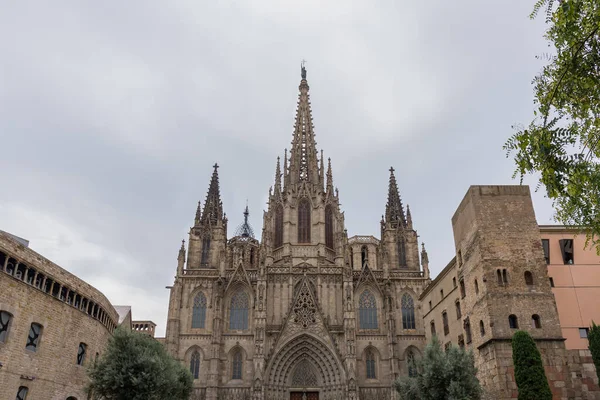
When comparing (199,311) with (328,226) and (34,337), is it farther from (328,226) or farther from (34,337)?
(34,337)

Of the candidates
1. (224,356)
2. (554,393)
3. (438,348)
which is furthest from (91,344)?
(554,393)

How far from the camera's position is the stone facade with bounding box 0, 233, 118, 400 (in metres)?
20.2

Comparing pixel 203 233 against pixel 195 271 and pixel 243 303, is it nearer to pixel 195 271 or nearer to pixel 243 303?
pixel 195 271

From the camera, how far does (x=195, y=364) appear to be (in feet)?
134

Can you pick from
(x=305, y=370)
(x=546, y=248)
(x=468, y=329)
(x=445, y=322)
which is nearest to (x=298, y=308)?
(x=305, y=370)

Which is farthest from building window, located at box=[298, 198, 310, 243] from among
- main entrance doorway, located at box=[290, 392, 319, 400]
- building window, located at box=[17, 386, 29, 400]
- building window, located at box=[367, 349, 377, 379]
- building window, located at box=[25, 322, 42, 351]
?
building window, located at box=[17, 386, 29, 400]

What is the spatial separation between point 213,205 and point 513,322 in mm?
33823

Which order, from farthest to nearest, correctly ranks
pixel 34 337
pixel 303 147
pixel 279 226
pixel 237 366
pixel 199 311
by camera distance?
pixel 303 147, pixel 279 226, pixel 199 311, pixel 237 366, pixel 34 337

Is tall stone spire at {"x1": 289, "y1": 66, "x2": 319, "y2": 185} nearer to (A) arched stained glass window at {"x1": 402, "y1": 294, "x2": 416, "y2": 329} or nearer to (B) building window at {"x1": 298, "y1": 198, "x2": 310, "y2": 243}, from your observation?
(B) building window at {"x1": 298, "y1": 198, "x2": 310, "y2": 243}

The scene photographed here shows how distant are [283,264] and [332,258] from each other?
5.23 meters

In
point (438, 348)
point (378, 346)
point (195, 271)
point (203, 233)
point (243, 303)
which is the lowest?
point (438, 348)

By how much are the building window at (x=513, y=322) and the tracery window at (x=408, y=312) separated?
20.8 m

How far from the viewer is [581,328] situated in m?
22.6

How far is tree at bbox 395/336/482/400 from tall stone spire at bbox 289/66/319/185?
98.6 feet
